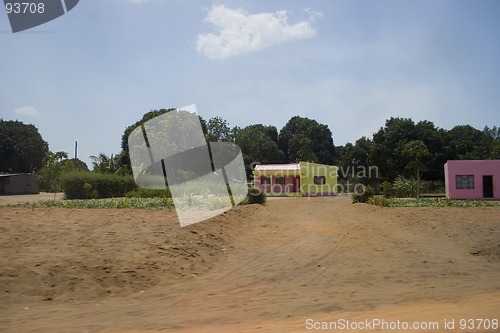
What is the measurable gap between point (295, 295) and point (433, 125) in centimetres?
4059

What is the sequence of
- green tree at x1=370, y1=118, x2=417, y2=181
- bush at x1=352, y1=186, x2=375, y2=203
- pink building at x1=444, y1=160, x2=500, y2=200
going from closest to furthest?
1. bush at x1=352, y1=186, x2=375, y2=203
2. pink building at x1=444, y1=160, x2=500, y2=200
3. green tree at x1=370, y1=118, x2=417, y2=181

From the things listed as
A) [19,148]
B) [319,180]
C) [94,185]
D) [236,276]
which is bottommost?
[236,276]

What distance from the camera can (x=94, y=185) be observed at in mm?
29453

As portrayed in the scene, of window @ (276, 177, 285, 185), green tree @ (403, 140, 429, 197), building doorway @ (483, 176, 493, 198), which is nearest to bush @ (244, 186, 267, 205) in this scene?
window @ (276, 177, 285, 185)

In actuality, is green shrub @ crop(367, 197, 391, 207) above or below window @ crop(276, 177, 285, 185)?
below

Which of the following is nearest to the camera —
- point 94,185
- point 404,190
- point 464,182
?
point 464,182

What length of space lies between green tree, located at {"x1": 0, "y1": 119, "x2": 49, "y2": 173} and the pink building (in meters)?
50.4

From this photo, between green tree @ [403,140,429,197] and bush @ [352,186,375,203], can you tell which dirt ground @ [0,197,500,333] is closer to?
bush @ [352,186,375,203]

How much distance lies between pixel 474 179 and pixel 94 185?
27.0 metres

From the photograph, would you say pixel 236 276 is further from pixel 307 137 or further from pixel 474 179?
pixel 307 137

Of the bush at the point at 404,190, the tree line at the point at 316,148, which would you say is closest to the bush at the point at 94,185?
the tree line at the point at 316,148

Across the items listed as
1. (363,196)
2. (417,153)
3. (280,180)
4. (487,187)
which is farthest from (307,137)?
(363,196)

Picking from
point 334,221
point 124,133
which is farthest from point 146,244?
point 124,133

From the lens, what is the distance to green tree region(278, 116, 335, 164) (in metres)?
55.0
